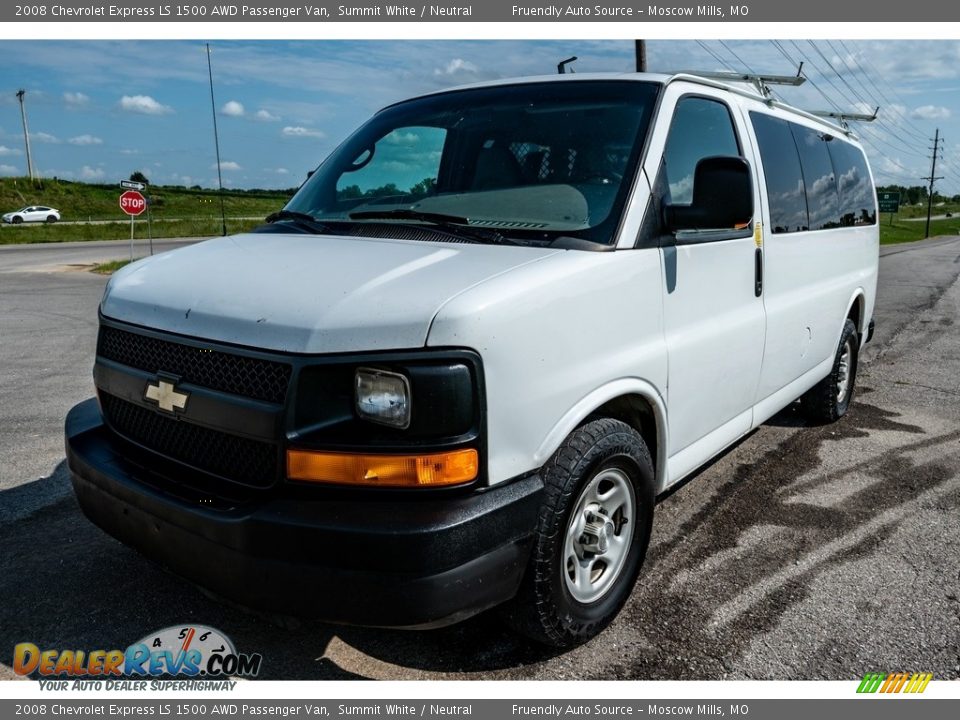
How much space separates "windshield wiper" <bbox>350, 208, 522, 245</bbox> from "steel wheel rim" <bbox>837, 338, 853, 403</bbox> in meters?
3.93

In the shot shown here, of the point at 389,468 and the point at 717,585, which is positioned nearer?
the point at 389,468

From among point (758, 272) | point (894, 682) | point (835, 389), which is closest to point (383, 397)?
point (894, 682)

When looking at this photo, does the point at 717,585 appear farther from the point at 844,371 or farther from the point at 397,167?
the point at 844,371

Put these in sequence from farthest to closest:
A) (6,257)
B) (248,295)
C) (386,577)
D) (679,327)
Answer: (6,257) < (679,327) < (248,295) < (386,577)

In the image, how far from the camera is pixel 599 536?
297cm

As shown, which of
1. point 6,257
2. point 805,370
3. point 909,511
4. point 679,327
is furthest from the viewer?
point 6,257

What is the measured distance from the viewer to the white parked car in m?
54.8

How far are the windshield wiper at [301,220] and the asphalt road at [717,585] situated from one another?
1655 millimetres

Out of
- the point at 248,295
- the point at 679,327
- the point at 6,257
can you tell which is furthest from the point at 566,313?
the point at 6,257

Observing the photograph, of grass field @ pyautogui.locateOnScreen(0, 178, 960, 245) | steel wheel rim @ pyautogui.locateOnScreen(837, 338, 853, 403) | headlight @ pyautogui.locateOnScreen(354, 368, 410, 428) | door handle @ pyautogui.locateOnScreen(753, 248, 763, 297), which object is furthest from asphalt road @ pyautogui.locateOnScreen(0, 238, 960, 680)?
grass field @ pyautogui.locateOnScreen(0, 178, 960, 245)

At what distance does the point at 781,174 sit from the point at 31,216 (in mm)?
63125

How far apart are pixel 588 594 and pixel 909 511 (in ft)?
7.82

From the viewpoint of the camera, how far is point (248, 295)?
8.54ft
